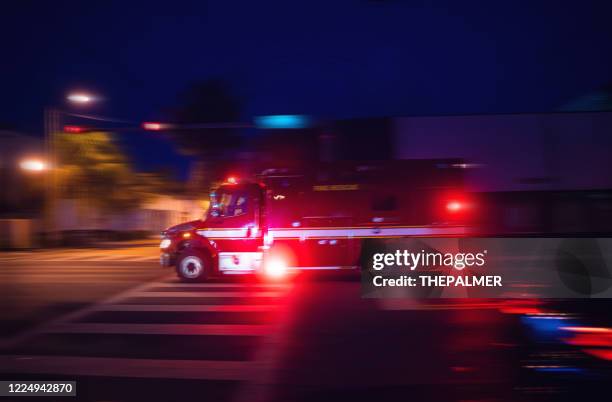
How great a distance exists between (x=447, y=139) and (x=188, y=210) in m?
23.4

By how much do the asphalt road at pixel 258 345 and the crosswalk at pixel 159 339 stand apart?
21 millimetres

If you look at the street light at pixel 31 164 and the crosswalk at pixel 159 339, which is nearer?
the crosswalk at pixel 159 339

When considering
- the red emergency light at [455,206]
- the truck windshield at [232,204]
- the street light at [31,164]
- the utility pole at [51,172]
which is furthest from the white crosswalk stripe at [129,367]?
the street light at [31,164]

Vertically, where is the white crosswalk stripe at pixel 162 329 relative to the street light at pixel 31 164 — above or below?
below

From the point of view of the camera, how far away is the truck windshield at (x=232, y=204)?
502 inches

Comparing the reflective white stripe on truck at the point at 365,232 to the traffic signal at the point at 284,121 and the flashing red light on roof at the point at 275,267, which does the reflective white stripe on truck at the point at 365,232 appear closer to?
the flashing red light on roof at the point at 275,267

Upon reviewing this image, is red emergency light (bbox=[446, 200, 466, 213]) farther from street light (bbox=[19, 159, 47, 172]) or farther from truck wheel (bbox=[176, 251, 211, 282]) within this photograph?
street light (bbox=[19, 159, 47, 172])

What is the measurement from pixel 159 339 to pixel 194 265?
5.45 meters

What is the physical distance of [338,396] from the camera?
514 cm

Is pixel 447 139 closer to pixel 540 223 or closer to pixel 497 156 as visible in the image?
pixel 497 156

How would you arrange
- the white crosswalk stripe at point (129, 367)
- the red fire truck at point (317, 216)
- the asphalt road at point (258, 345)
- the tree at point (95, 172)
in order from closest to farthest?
the asphalt road at point (258, 345) < the white crosswalk stripe at point (129, 367) < the red fire truck at point (317, 216) < the tree at point (95, 172)

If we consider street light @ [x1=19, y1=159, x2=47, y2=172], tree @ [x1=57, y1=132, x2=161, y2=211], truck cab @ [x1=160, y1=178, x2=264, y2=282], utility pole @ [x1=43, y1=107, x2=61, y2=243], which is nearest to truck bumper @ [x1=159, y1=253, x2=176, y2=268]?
truck cab @ [x1=160, y1=178, x2=264, y2=282]

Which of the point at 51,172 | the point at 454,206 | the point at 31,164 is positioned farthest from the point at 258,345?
the point at 31,164

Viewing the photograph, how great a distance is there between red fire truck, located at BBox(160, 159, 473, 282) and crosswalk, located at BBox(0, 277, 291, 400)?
171 cm
